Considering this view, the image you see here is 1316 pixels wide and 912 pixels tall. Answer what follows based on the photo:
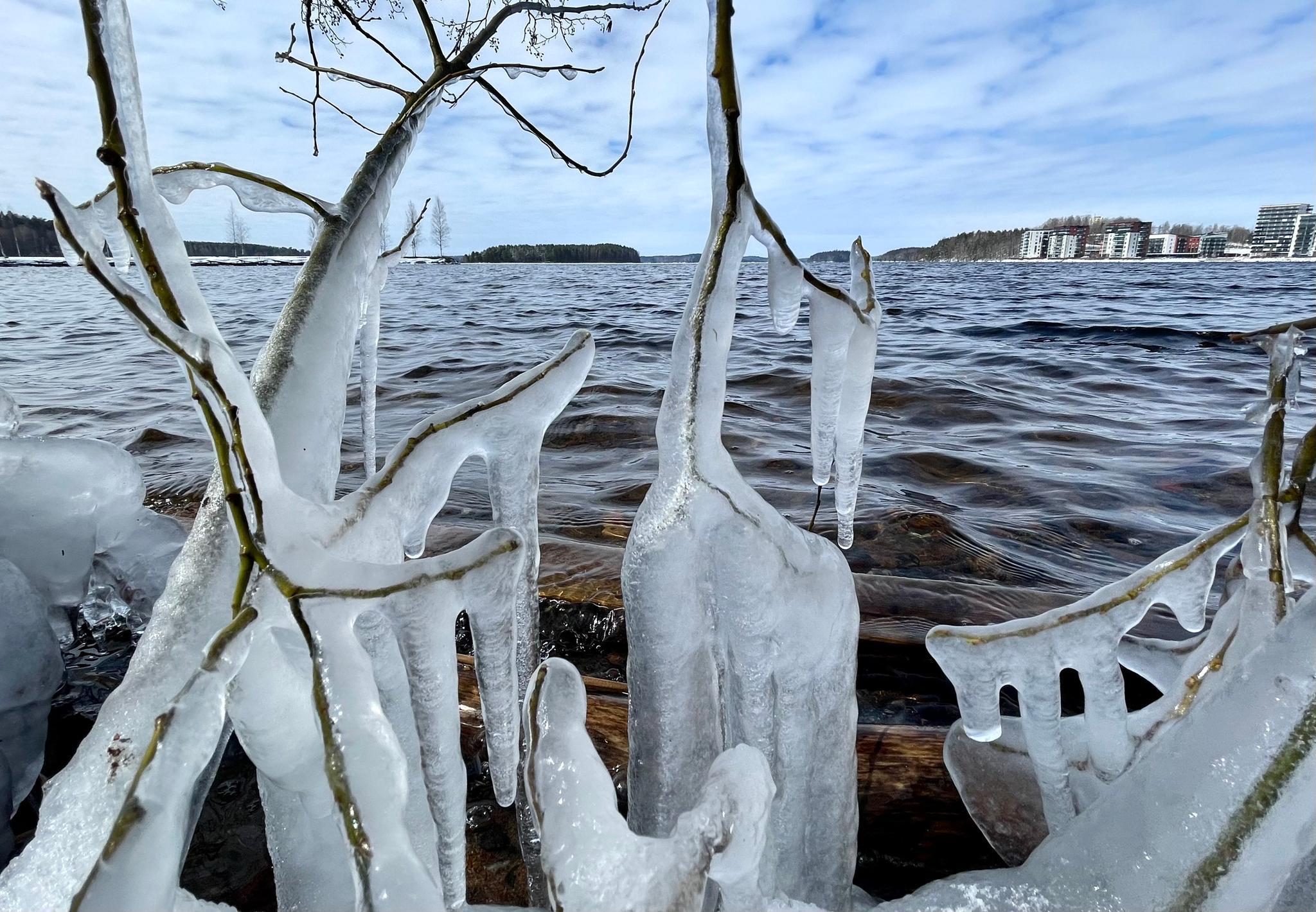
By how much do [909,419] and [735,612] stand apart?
20.1 feet

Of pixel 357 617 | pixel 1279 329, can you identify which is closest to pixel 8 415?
pixel 357 617

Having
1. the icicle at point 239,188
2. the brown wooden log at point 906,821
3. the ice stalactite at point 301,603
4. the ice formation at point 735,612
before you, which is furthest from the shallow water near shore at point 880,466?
the icicle at point 239,188

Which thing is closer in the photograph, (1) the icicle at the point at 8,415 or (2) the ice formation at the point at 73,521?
(2) the ice formation at the point at 73,521

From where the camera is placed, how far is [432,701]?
3.47 feet

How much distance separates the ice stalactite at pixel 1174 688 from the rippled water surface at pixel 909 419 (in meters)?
2.40

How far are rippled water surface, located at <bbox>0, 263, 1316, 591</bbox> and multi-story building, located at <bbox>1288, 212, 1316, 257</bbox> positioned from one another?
94505 millimetres

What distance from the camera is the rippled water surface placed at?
421 centimetres

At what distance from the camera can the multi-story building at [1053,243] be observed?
370 ft

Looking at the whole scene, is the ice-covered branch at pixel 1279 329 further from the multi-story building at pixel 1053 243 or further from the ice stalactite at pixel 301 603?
the multi-story building at pixel 1053 243

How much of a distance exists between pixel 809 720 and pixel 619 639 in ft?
5.10

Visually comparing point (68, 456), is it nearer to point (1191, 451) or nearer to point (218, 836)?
point (218, 836)

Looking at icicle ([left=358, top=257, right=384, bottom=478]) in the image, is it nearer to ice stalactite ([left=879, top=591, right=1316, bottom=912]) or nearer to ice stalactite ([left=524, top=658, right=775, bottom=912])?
ice stalactite ([left=524, top=658, right=775, bottom=912])

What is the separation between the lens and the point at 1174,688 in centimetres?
139

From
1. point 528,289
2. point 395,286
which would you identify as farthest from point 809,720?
point 395,286
